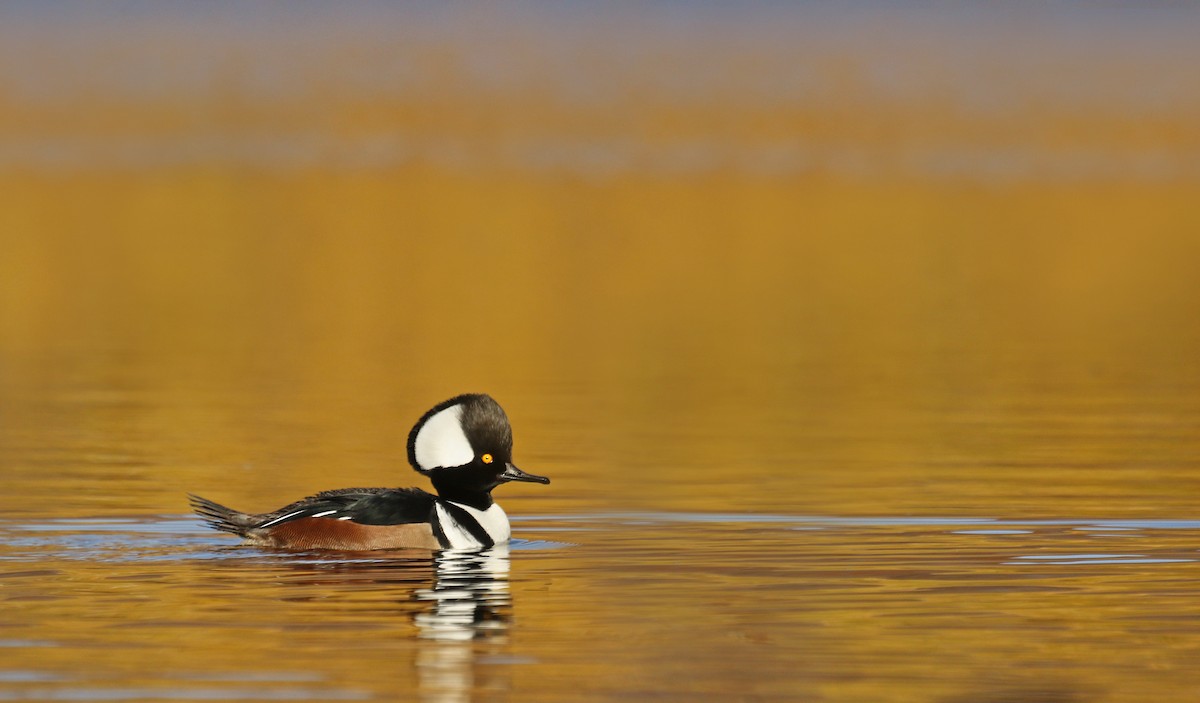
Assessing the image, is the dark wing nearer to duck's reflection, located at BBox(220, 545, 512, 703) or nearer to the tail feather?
the tail feather

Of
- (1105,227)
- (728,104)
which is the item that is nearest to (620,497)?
(1105,227)

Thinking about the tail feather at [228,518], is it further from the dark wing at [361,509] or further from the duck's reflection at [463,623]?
the duck's reflection at [463,623]

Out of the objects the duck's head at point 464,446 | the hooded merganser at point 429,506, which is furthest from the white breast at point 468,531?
the duck's head at point 464,446

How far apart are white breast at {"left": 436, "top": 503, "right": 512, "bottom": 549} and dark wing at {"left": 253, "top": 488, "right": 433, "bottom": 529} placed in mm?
102

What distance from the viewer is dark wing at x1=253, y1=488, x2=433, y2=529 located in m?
14.0

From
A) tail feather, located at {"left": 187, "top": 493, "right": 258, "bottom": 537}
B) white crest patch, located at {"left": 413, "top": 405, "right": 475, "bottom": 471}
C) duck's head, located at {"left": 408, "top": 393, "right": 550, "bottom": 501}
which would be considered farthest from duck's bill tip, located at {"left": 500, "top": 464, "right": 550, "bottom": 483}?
tail feather, located at {"left": 187, "top": 493, "right": 258, "bottom": 537}

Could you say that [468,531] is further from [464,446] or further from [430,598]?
[430,598]

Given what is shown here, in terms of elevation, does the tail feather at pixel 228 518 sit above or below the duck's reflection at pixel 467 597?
above

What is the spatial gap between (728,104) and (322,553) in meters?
79.1

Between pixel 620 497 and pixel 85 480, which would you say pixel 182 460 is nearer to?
pixel 85 480

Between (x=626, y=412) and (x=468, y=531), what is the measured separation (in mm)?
7498

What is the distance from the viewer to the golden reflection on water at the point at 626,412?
37.5 ft

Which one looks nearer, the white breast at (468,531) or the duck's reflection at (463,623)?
the duck's reflection at (463,623)

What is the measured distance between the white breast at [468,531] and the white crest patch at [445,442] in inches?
10.5
